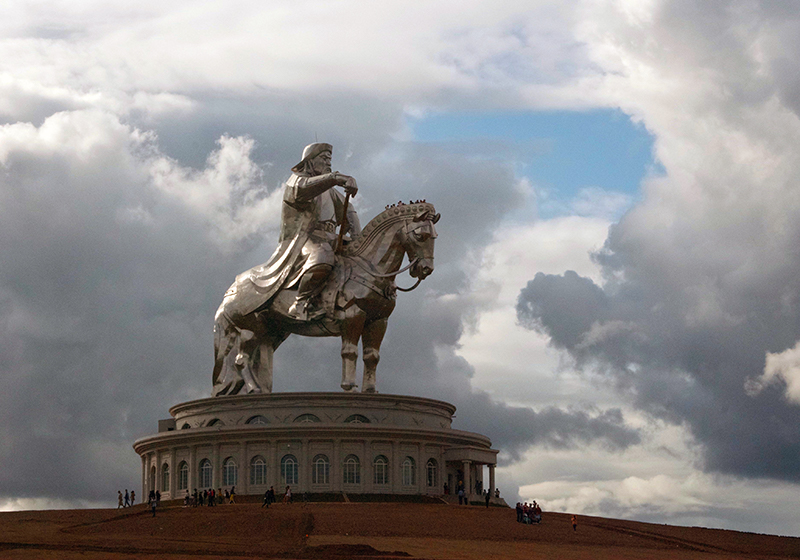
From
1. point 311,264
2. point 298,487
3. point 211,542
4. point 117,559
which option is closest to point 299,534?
point 211,542

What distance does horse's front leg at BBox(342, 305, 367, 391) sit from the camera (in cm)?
4697

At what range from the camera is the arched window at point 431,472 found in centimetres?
4853

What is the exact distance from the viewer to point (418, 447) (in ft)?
158

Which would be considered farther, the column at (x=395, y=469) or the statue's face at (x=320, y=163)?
the statue's face at (x=320, y=163)

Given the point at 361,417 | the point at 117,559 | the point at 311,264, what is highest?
the point at 311,264

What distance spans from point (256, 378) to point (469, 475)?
30.4 feet

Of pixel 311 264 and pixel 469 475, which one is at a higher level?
pixel 311 264

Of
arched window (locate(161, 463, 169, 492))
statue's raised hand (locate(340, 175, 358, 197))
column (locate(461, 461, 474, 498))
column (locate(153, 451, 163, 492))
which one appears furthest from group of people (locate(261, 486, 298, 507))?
statue's raised hand (locate(340, 175, 358, 197))

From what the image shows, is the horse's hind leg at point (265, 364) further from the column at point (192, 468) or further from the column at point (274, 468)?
the column at point (192, 468)

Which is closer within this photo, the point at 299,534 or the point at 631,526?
the point at 299,534

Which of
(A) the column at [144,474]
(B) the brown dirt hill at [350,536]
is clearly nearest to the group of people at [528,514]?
(B) the brown dirt hill at [350,536]

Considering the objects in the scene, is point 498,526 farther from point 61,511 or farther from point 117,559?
point 61,511

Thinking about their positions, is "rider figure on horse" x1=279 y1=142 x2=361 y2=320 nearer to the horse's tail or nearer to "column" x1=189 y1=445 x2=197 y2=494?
the horse's tail

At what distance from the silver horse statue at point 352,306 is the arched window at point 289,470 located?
3.23m
